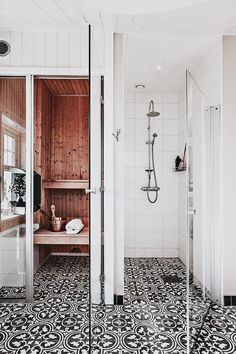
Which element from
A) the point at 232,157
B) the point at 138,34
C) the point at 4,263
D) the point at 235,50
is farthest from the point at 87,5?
the point at 4,263

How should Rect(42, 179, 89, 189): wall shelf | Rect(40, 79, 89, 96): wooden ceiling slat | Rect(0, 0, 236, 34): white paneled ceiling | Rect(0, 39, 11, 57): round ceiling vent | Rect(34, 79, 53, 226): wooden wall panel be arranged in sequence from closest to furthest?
Rect(0, 0, 236, 34): white paneled ceiling
Rect(0, 39, 11, 57): round ceiling vent
Rect(40, 79, 89, 96): wooden ceiling slat
Rect(34, 79, 53, 226): wooden wall panel
Rect(42, 179, 89, 189): wall shelf

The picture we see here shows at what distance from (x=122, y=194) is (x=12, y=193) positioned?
3.45 feet

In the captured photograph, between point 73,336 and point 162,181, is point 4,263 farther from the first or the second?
point 162,181

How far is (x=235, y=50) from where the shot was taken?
240 centimetres

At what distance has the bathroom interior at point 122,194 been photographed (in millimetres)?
1851

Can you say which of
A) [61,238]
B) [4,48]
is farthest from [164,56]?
[61,238]

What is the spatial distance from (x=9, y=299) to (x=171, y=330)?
59.3 inches

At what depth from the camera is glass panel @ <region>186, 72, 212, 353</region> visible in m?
1.66

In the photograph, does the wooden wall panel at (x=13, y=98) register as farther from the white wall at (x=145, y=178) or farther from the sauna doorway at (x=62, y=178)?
the white wall at (x=145, y=178)

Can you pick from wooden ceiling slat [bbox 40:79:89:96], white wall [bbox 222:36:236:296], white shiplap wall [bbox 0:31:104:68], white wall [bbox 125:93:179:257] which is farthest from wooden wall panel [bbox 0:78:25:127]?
white wall [bbox 222:36:236:296]

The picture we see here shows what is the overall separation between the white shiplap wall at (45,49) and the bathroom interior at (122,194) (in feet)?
0.07

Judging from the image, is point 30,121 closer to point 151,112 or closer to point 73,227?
point 73,227

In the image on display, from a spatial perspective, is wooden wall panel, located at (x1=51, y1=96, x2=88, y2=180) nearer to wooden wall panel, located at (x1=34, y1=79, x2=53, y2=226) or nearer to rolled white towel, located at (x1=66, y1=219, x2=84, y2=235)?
wooden wall panel, located at (x1=34, y1=79, x2=53, y2=226)

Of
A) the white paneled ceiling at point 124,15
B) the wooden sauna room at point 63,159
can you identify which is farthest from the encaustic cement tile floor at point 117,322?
the white paneled ceiling at point 124,15
